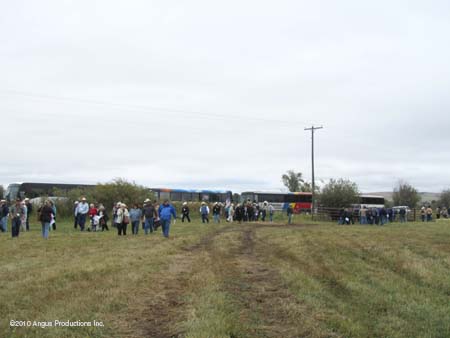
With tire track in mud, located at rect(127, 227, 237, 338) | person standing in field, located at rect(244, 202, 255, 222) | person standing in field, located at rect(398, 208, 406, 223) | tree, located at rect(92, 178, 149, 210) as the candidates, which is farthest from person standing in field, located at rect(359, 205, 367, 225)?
tire track in mud, located at rect(127, 227, 237, 338)

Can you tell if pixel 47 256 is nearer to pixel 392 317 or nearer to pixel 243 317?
pixel 243 317

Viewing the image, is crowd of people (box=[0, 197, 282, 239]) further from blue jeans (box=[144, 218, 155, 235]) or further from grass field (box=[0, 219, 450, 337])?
grass field (box=[0, 219, 450, 337])

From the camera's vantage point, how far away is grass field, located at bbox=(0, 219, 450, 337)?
6.81 m

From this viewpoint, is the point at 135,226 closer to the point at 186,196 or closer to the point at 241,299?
the point at 241,299

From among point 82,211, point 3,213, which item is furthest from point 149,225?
point 3,213

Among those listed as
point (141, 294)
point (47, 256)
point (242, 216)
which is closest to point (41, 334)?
point (141, 294)

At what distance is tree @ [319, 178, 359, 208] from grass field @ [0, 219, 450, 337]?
36.8 meters

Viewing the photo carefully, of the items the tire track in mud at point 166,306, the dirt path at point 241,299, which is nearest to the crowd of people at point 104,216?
the dirt path at point 241,299

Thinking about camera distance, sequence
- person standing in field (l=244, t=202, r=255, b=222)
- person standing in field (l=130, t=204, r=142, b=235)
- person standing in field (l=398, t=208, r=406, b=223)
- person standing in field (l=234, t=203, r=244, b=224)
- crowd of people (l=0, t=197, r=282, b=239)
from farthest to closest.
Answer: person standing in field (l=398, t=208, r=406, b=223), person standing in field (l=244, t=202, r=255, b=222), person standing in field (l=234, t=203, r=244, b=224), person standing in field (l=130, t=204, r=142, b=235), crowd of people (l=0, t=197, r=282, b=239)

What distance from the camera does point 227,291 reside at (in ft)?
29.0

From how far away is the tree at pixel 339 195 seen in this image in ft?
170

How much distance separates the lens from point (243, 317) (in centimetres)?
721

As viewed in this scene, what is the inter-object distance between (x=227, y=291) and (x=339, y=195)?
4450cm

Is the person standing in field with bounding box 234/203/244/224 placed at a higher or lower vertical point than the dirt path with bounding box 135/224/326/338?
A: higher
